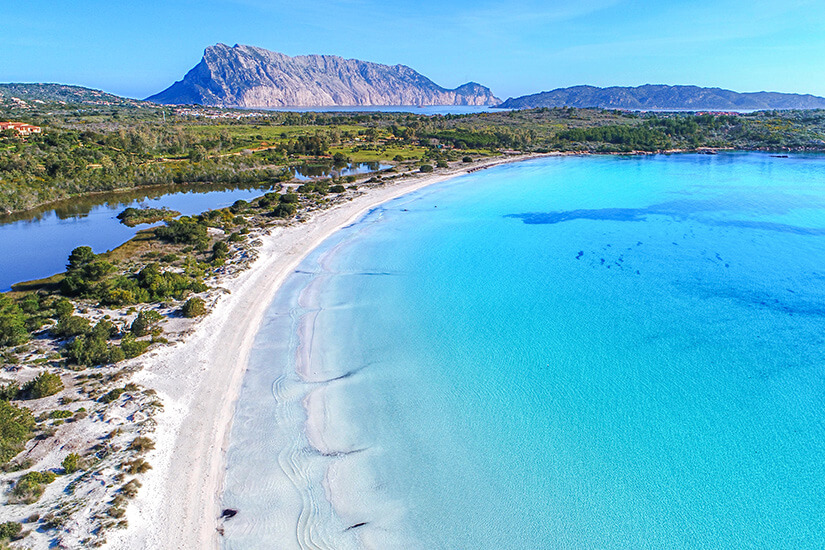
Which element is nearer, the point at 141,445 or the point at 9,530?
the point at 9,530

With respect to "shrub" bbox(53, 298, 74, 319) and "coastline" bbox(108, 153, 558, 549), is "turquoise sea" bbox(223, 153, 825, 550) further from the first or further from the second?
"shrub" bbox(53, 298, 74, 319)

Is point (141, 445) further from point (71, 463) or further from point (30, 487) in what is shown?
point (30, 487)

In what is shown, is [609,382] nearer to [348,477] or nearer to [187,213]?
[348,477]

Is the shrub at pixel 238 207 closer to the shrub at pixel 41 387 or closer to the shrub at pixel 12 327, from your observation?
the shrub at pixel 12 327

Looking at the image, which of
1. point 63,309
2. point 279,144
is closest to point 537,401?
point 63,309

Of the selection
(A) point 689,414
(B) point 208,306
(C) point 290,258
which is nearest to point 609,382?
(A) point 689,414

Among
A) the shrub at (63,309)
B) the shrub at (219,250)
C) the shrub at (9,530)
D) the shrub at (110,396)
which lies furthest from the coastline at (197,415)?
the shrub at (63,309)

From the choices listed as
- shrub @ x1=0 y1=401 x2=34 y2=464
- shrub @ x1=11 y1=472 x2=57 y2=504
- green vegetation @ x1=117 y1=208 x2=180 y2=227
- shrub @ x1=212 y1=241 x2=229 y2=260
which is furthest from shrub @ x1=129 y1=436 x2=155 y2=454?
green vegetation @ x1=117 y1=208 x2=180 y2=227
